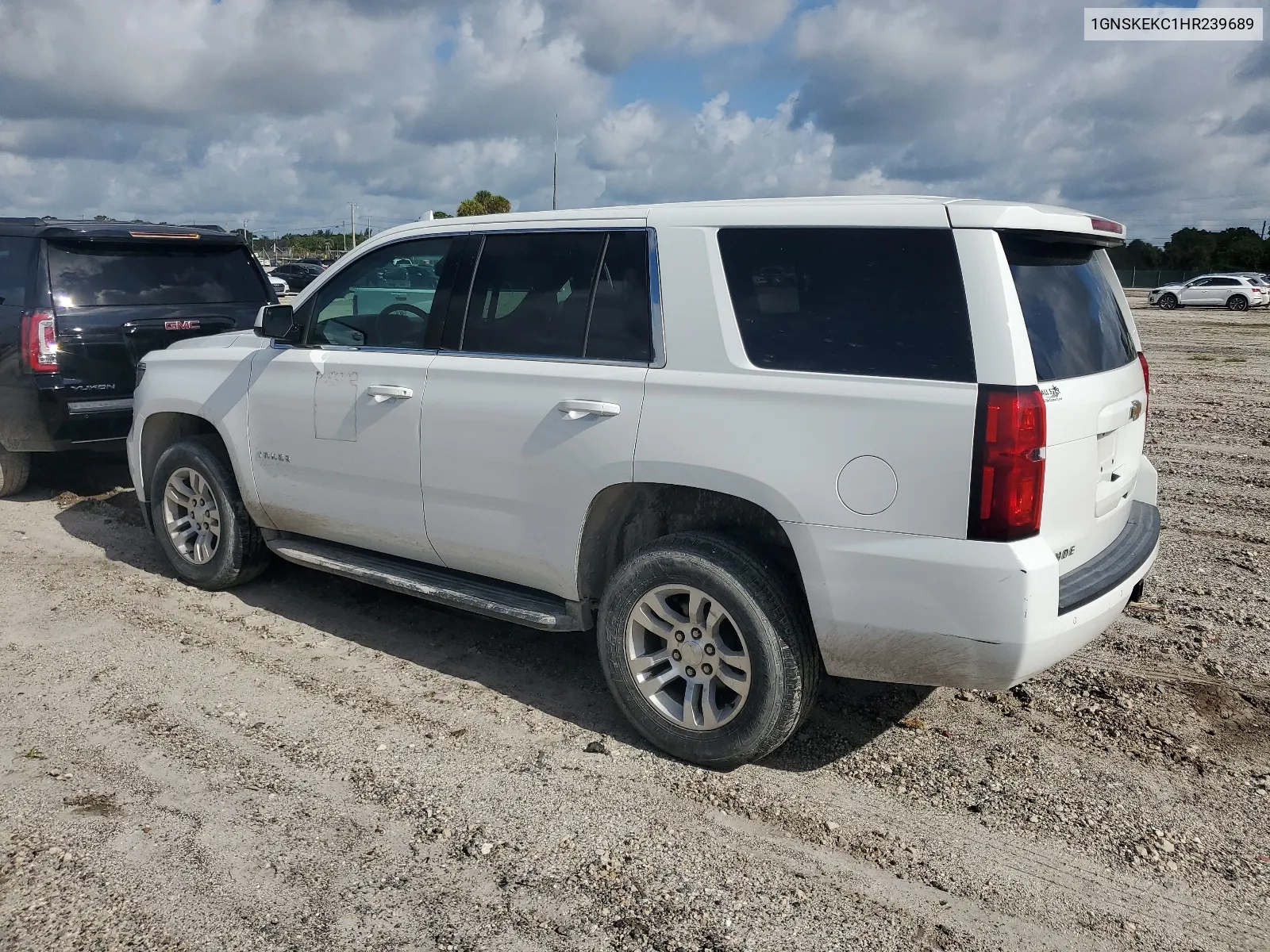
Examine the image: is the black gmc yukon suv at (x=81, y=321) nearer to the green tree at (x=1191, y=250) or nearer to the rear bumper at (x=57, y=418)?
the rear bumper at (x=57, y=418)

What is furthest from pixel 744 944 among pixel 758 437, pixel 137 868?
pixel 137 868

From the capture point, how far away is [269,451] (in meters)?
5.14

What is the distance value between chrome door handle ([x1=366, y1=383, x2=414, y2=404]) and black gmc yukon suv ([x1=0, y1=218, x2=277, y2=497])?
3.75 m

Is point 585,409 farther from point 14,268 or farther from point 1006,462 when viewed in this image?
point 14,268

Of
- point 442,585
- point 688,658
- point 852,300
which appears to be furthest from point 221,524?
point 852,300

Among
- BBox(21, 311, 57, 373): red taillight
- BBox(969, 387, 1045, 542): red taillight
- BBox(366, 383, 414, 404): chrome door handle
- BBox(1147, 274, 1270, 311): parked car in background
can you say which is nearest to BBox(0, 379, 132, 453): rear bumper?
BBox(21, 311, 57, 373): red taillight

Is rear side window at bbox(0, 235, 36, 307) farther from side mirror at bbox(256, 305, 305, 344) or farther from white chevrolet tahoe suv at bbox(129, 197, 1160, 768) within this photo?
white chevrolet tahoe suv at bbox(129, 197, 1160, 768)

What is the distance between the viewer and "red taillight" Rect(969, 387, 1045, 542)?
306 centimetres

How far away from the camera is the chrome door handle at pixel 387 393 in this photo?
448 centimetres

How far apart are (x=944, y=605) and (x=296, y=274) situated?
43.5 metres

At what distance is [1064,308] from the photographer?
342 centimetres

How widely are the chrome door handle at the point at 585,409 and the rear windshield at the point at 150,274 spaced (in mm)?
5096

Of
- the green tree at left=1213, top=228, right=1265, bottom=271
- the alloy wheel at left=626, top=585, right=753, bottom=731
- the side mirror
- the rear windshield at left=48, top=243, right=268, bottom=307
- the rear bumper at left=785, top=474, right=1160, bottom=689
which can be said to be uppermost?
the green tree at left=1213, top=228, right=1265, bottom=271

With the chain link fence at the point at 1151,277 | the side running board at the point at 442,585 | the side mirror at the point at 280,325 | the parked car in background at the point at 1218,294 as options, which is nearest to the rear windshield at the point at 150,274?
the side mirror at the point at 280,325
